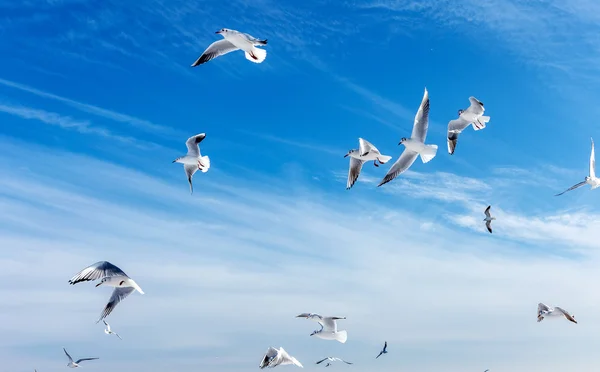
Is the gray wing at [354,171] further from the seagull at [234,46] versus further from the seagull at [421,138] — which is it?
the seagull at [234,46]

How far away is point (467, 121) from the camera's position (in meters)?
22.0

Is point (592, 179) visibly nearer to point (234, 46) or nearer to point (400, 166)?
point (400, 166)

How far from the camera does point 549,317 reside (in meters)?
20.5

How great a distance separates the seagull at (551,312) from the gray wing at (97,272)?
43.5 feet

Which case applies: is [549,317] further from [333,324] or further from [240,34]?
[240,34]

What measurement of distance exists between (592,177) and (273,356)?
1287 cm

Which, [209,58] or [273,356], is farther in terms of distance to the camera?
[209,58]

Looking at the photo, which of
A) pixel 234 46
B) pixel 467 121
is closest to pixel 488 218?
pixel 467 121

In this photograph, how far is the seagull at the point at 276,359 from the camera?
58.6 feet

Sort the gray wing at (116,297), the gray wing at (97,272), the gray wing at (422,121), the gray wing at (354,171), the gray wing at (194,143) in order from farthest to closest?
1. the gray wing at (354,171)
2. the gray wing at (194,143)
3. the gray wing at (422,121)
4. the gray wing at (116,297)
5. the gray wing at (97,272)

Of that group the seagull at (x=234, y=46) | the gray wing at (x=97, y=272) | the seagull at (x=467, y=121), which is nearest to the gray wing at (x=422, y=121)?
the seagull at (x=467, y=121)

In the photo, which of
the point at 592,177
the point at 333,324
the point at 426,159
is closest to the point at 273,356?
the point at 333,324

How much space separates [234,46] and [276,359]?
10039 millimetres

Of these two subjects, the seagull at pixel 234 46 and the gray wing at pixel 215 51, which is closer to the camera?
the seagull at pixel 234 46
